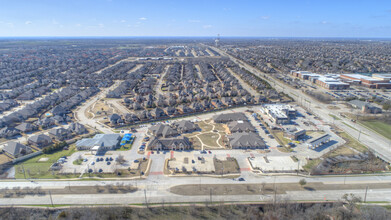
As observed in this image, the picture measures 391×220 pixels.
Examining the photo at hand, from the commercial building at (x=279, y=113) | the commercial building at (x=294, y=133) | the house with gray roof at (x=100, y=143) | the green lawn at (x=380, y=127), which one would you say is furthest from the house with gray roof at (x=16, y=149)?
the green lawn at (x=380, y=127)

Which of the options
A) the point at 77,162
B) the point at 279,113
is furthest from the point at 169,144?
the point at 279,113

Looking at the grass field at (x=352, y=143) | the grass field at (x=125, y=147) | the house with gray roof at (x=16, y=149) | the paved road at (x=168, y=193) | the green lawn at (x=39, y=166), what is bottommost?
the paved road at (x=168, y=193)

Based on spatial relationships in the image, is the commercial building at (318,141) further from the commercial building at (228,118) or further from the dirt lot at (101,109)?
the dirt lot at (101,109)

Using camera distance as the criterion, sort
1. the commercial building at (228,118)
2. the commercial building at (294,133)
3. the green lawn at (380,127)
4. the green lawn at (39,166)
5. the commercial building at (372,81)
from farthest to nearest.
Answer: the commercial building at (372,81)
the commercial building at (228,118)
the green lawn at (380,127)
the commercial building at (294,133)
the green lawn at (39,166)

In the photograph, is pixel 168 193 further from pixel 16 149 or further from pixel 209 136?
pixel 16 149

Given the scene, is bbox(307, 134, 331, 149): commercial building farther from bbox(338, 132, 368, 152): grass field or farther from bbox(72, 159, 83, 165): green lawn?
bbox(72, 159, 83, 165): green lawn

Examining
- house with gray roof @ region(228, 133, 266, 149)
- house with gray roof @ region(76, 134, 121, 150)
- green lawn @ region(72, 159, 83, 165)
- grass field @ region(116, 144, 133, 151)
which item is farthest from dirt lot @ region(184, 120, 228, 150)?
green lawn @ region(72, 159, 83, 165)

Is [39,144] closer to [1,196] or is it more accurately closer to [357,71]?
[1,196]
